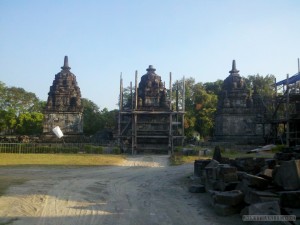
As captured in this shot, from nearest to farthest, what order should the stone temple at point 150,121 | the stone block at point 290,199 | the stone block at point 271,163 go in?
the stone block at point 290,199, the stone block at point 271,163, the stone temple at point 150,121

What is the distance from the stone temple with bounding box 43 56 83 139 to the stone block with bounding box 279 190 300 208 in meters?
30.6

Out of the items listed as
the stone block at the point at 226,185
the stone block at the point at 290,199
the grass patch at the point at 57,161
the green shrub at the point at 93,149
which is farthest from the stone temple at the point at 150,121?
the stone block at the point at 290,199

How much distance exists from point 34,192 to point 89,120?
42.0m

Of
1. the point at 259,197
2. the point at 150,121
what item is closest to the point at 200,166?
the point at 259,197

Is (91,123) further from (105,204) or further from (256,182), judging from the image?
(256,182)

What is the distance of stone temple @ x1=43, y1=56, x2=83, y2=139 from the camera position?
35875 mm

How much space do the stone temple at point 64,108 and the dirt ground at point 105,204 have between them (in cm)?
2479

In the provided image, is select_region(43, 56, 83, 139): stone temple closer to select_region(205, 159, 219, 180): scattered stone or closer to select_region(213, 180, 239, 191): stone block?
select_region(205, 159, 219, 180): scattered stone

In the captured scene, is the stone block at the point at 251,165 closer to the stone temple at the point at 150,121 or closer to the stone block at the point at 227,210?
the stone block at the point at 227,210

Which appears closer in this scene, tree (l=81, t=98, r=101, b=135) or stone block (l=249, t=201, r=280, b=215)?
stone block (l=249, t=201, r=280, b=215)

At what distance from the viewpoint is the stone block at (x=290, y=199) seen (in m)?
6.51

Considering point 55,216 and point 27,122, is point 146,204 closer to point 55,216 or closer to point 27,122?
point 55,216

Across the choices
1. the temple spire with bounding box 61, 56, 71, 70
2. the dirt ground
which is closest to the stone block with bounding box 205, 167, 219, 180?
the dirt ground

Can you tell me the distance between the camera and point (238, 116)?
1425 inches
